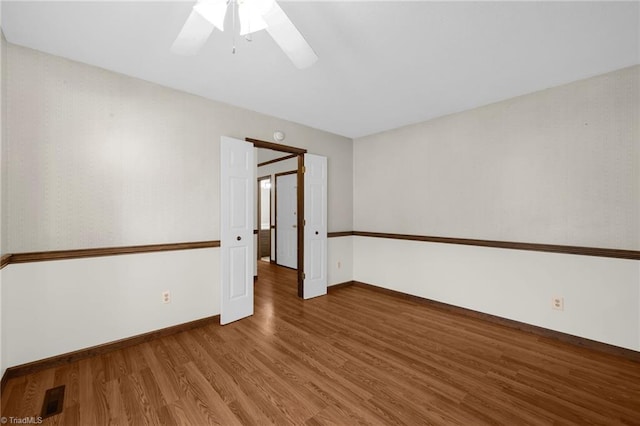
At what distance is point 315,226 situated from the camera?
400 cm

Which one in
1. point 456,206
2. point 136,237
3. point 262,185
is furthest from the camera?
point 262,185

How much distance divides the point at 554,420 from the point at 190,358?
101 inches

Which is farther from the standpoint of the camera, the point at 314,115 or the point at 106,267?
the point at 314,115

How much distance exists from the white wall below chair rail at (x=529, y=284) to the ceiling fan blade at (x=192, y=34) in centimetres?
331

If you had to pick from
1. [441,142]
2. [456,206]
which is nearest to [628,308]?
[456,206]

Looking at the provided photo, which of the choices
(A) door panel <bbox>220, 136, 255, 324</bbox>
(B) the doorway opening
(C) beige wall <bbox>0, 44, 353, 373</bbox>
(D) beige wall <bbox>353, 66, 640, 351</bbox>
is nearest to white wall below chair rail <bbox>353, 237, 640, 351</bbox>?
(D) beige wall <bbox>353, 66, 640, 351</bbox>

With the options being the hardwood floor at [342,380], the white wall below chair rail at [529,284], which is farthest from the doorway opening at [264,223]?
the hardwood floor at [342,380]

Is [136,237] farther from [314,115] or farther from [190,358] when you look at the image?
[314,115]

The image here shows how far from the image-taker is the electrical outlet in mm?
2602

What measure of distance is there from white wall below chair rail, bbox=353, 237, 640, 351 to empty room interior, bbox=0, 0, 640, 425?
0.02 m

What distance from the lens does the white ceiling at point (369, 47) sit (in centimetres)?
168

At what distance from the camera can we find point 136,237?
2.50 m

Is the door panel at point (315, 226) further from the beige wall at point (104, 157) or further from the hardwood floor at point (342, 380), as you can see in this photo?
the beige wall at point (104, 157)

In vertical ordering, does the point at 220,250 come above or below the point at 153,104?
below
